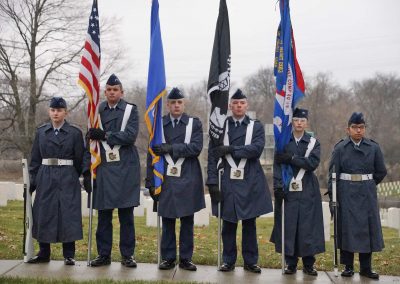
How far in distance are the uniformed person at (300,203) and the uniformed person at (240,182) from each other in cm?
26

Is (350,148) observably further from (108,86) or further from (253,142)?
(108,86)

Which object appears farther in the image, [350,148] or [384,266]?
[384,266]

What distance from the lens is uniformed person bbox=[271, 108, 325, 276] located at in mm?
7727

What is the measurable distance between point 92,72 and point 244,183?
2.60 metres

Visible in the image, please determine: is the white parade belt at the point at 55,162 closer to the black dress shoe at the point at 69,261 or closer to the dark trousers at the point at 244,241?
the black dress shoe at the point at 69,261

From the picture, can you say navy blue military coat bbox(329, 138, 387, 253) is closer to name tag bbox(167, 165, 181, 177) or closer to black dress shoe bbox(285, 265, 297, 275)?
black dress shoe bbox(285, 265, 297, 275)

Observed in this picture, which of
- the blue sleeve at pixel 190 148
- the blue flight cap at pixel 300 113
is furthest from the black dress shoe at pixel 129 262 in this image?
the blue flight cap at pixel 300 113

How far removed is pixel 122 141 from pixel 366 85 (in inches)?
2668

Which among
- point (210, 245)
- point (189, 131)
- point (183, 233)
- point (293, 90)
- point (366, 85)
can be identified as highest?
point (366, 85)

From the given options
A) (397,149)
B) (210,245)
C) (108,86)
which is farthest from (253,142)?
(397,149)

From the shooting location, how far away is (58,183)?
7.91m

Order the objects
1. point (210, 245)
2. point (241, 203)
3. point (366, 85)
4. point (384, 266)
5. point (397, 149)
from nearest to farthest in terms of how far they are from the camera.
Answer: point (241, 203)
point (384, 266)
point (210, 245)
point (397, 149)
point (366, 85)

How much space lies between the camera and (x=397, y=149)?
6181 cm

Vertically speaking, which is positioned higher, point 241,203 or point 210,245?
point 241,203
